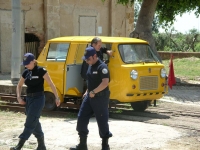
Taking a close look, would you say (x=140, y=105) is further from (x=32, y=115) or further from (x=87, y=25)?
(x=87, y=25)

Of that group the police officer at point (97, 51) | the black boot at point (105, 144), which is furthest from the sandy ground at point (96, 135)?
the police officer at point (97, 51)

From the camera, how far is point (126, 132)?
9.83 m

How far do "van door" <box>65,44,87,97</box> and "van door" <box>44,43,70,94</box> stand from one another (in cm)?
28

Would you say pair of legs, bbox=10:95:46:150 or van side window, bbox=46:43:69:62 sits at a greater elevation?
van side window, bbox=46:43:69:62

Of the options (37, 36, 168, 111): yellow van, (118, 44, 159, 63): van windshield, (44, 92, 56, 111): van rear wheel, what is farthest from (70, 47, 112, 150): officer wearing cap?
(44, 92, 56, 111): van rear wheel

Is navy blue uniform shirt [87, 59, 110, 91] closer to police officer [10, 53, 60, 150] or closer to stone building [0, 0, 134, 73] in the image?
police officer [10, 53, 60, 150]

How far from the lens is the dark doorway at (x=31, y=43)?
78.4ft

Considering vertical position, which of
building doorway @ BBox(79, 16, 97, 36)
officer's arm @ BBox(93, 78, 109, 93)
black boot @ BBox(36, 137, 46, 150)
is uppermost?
building doorway @ BBox(79, 16, 97, 36)

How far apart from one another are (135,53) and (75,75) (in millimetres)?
1623

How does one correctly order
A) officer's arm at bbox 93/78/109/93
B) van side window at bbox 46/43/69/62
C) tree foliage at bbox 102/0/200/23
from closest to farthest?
officer's arm at bbox 93/78/109/93 < van side window at bbox 46/43/69/62 < tree foliage at bbox 102/0/200/23

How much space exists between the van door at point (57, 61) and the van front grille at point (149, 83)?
2096mm

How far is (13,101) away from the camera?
14484 millimetres

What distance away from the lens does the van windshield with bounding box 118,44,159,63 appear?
38.7 ft

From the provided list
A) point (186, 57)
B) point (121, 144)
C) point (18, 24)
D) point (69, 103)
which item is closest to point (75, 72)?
point (69, 103)
